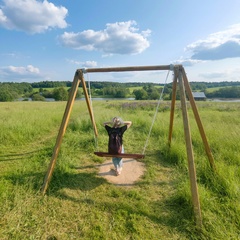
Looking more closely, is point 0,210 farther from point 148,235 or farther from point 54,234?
point 148,235

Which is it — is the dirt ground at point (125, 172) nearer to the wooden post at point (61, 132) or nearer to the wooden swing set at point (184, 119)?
the wooden swing set at point (184, 119)

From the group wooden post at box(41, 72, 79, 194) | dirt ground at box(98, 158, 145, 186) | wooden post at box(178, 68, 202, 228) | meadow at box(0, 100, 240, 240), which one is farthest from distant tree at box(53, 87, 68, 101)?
wooden post at box(178, 68, 202, 228)

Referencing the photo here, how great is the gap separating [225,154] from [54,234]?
413 centimetres

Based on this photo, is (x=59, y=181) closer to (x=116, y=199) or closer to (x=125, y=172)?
(x=116, y=199)

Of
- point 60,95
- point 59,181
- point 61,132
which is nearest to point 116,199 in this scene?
point 59,181

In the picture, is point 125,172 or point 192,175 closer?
point 192,175

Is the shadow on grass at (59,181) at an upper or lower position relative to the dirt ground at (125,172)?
upper

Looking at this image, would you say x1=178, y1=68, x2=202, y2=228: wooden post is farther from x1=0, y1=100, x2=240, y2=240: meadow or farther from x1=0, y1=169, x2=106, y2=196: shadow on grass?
→ x1=0, y1=169, x2=106, y2=196: shadow on grass

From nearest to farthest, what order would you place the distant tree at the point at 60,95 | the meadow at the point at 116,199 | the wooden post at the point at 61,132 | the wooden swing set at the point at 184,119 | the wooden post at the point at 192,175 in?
the meadow at the point at 116,199 < the wooden post at the point at 192,175 < the wooden swing set at the point at 184,119 < the wooden post at the point at 61,132 < the distant tree at the point at 60,95

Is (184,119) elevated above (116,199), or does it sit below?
above

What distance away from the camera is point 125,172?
4402 mm

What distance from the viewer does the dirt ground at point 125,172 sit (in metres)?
3.99

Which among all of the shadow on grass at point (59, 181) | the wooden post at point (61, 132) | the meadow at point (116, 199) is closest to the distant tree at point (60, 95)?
the meadow at point (116, 199)

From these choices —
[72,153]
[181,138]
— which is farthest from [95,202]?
[181,138]
